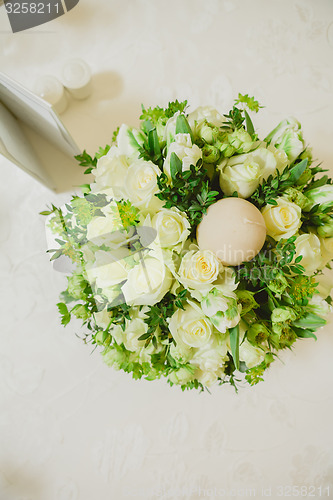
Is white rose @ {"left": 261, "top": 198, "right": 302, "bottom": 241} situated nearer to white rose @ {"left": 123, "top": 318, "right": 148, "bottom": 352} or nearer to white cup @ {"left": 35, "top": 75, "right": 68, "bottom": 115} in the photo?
white rose @ {"left": 123, "top": 318, "right": 148, "bottom": 352}

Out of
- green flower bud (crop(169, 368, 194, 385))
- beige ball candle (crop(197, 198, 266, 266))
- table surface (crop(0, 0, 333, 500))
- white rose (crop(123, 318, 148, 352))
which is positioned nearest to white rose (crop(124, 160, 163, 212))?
beige ball candle (crop(197, 198, 266, 266))

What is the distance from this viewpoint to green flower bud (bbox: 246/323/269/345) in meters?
0.63

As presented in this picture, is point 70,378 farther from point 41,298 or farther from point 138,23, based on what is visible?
point 138,23

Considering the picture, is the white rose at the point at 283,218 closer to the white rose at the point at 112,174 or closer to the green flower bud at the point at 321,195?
the green flower bud at the point at 321,195

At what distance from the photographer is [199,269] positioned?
56 centimetres

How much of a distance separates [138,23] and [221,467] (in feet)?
4.29

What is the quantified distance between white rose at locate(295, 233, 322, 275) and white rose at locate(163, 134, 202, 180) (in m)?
0.23

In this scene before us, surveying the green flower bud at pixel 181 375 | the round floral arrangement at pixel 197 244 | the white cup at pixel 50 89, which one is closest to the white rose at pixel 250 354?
the round floral arrangement at pixel 197 244

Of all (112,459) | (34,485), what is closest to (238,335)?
(112,459)

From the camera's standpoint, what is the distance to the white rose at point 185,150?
58 cm

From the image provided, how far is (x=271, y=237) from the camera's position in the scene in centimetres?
65

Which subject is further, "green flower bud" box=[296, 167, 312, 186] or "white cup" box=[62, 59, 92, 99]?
"white cup" box=[62, 59, 92, 99]

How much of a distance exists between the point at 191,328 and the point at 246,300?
0.11 m

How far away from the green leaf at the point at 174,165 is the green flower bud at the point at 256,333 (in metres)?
0.29
